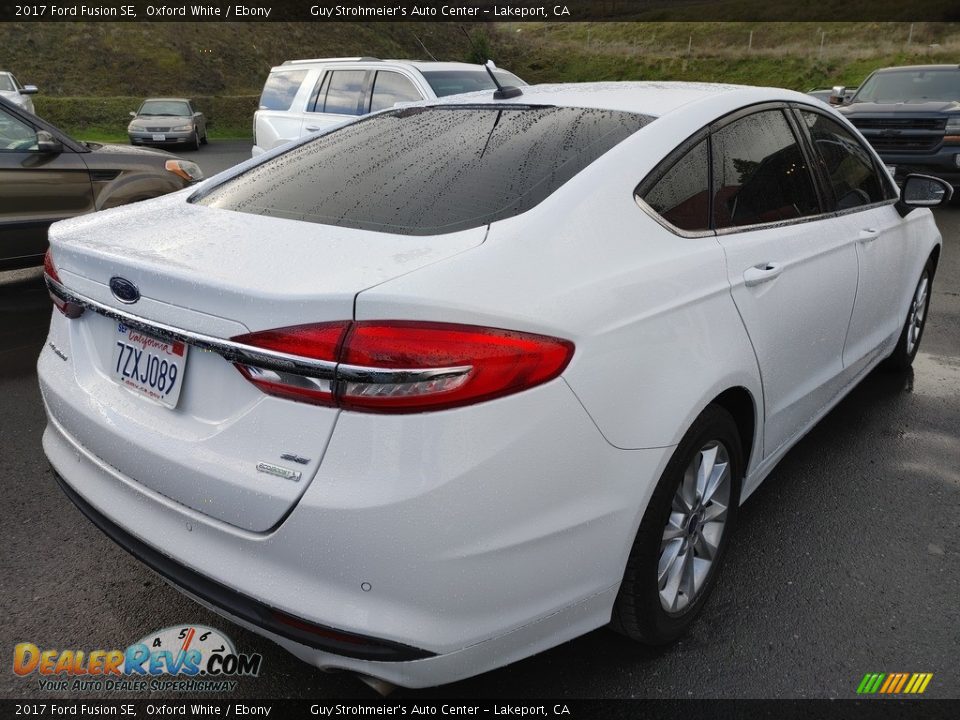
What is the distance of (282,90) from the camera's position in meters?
9.85

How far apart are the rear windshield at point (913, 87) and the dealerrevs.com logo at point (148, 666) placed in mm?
12438

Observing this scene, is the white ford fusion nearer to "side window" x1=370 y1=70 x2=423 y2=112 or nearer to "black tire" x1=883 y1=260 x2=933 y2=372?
"black tire" x1=883 y1=260 x2=933 y2=372

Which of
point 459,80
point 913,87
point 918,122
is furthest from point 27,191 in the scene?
point 913,87

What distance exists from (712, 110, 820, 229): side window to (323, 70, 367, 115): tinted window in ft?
21.8

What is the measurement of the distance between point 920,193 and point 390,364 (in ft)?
10.6

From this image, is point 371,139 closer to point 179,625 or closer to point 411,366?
point 411,366

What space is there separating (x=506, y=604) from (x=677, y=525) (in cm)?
73

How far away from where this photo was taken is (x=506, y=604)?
1.78 m

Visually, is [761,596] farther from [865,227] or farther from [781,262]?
[865,227]

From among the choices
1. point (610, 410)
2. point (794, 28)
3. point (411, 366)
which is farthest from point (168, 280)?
point (794, 28)

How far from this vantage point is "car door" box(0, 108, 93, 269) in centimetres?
592

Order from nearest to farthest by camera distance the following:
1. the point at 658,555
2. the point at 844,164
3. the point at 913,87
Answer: the point at 658,555
the point at 844,164
the point at 913,87

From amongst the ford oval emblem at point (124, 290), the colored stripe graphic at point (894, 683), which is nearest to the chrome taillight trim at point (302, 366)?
the ford oval emblem at point (124, 290)

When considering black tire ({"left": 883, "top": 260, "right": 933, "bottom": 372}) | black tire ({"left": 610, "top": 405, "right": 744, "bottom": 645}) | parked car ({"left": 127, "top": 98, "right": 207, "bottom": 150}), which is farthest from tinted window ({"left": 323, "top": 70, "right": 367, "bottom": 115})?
parked car ({"left": 127, "top": 98, "right": 207, "bottom": 150})
